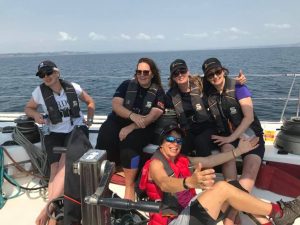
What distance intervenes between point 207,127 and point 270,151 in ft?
2.10

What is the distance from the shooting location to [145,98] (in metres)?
3.31

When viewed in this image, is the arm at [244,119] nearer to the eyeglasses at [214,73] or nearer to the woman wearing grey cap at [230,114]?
the woman wearing grey cap at [230,114]

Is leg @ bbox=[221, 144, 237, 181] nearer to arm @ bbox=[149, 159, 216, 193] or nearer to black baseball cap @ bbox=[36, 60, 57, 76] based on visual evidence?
arm @ bbox=[149, 159, 216, 193]

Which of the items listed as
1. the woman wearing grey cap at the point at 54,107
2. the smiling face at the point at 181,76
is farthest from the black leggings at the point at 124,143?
the smiling face at the point at 181,76

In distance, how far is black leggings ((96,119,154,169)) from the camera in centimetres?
302

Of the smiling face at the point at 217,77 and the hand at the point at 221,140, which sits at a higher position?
the smiling face at the point at 217,77

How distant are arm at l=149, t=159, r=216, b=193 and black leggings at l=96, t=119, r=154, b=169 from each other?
70 cm

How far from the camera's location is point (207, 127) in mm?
3213

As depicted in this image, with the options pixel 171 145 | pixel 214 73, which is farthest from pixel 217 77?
pixel 171 145

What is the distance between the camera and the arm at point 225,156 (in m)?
2.83

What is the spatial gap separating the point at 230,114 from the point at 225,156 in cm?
46

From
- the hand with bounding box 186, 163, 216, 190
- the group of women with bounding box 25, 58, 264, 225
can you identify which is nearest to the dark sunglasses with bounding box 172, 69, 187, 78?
the group of women with bounding box 25, 58, 264, 225

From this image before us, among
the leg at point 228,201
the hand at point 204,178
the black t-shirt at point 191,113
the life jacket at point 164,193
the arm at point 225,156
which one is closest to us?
the hand at point 204,178

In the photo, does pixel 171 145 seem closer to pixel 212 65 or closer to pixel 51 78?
pixel 212 65
